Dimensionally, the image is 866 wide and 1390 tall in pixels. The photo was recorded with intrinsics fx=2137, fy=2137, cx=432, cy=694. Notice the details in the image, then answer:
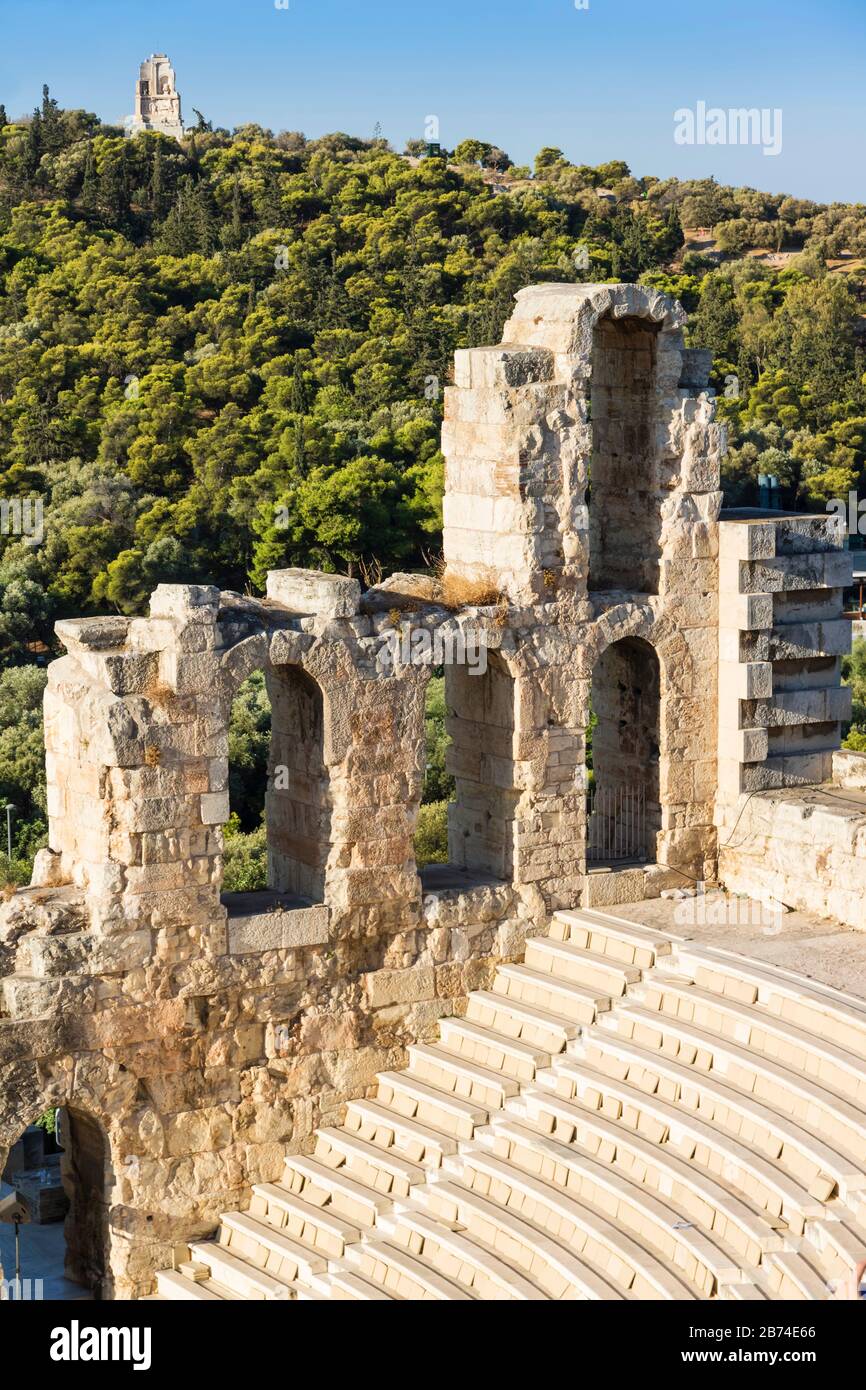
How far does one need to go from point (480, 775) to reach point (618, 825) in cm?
168

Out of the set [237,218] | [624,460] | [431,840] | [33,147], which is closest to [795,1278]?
[624,460]

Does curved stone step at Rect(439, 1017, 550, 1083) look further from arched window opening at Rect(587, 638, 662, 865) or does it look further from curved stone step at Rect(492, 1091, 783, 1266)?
arched window opening at Rect(587, 638, 662, 865)

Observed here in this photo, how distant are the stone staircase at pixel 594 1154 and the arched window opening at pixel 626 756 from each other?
1.30 m

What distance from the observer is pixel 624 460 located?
17953 millimetres

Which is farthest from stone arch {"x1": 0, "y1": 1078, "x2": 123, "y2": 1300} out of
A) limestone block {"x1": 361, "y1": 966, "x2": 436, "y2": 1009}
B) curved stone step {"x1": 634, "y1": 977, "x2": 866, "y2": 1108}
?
curved stone step {"x1": 634, "y1": 977, "x2": 866, "y2": 1108}

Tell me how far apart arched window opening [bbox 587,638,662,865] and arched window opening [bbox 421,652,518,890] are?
3.84ft

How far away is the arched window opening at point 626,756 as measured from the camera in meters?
18.0

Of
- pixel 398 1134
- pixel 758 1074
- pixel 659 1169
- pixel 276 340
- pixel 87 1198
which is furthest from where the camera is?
pixel 276 340

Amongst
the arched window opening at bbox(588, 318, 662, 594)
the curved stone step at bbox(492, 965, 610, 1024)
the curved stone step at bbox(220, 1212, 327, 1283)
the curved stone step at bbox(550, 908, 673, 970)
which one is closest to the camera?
the curved stone step at bbox(220, 1212, 327, 1283)

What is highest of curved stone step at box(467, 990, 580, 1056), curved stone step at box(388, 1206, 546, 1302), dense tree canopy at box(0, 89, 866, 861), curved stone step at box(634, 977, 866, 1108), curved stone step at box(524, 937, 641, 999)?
dense tree canopy at box(0, 89, 866, 861)

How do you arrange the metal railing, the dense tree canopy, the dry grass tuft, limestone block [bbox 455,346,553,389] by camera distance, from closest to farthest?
limestone block [bbox 455,346,553,389] < the dry grass tuft < the metal railing < the dense tree canopy

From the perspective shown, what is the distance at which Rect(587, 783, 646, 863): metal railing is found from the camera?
1809 centimetres

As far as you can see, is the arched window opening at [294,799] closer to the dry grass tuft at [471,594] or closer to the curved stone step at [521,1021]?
the dry grass tuft at [471,594]

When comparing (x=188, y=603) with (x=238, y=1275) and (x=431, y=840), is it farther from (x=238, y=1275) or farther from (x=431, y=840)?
(x=431, y=840)
